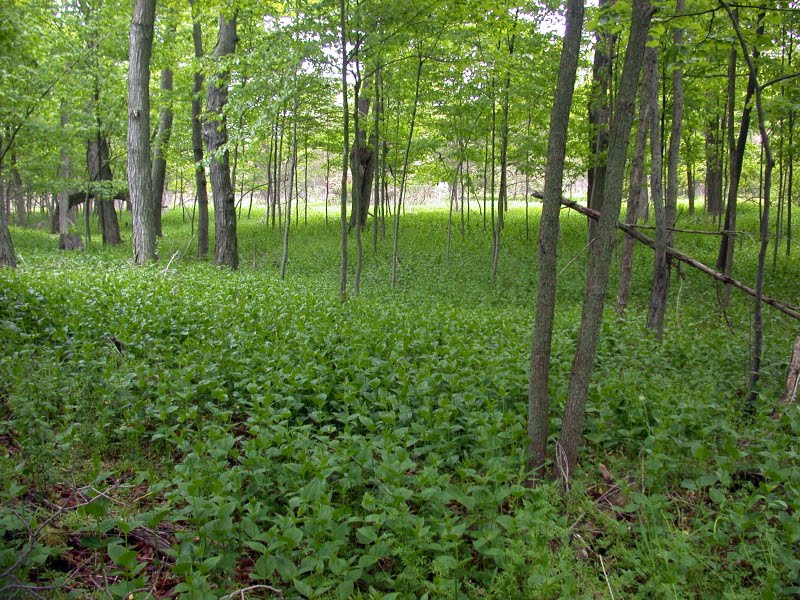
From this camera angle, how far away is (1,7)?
1032 cm

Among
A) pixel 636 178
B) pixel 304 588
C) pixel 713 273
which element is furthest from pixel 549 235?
pixel 636 178

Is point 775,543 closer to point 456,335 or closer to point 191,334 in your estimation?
point 456,335

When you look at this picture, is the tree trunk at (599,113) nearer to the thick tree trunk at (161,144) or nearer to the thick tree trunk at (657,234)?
the thick tree trunk at (657,234)

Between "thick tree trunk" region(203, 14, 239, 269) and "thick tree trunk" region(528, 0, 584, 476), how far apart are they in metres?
11.2

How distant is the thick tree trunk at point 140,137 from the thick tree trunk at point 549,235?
11.0 meters

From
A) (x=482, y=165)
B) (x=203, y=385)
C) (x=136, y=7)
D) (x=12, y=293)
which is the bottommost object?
(x=203, y=385)

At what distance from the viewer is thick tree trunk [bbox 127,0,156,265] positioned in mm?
12198

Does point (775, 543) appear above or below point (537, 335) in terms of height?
below

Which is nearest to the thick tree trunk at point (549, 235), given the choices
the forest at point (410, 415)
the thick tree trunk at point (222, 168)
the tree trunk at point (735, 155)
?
the forest at point (410, 415)

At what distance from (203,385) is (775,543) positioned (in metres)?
4.24

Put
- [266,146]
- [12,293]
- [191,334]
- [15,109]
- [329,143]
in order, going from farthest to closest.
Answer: [266,146], [329,143], [15,109], [12,293], [191,334]

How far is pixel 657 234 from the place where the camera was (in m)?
7.07

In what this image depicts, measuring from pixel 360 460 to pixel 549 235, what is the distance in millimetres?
2027

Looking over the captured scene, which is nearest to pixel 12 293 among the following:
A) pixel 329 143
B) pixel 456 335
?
pixel 456 335
